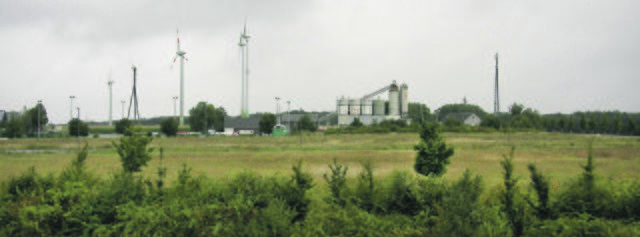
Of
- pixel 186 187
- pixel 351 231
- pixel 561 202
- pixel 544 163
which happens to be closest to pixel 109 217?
pixel 186 187

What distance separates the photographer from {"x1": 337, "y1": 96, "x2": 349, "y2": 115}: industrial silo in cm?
15775

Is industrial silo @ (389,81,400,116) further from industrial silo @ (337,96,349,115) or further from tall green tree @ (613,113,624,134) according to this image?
tall green tree @ (613,113,624,134)

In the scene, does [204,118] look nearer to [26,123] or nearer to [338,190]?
Answer: [26,123]

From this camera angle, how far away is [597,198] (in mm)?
10250

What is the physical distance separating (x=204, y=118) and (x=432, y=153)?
124 meters

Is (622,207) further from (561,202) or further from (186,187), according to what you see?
(186,187)

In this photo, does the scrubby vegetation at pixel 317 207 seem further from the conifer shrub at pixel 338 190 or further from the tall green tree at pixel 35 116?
the tall green tree at pixel 35 116

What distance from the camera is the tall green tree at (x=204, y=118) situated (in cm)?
14212

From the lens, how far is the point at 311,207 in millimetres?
11430

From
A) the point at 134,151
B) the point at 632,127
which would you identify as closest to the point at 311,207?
the point at 134,151

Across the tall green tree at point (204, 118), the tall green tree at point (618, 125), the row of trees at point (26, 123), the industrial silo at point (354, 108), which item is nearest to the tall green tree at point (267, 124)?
the tall green tree at point (204, 118)

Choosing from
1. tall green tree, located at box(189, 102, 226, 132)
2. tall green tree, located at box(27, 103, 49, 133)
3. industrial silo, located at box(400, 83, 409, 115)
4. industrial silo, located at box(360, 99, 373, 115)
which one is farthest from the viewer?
industrial silo, located at box(360, 99, 373, 115)

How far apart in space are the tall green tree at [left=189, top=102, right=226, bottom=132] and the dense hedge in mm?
123095

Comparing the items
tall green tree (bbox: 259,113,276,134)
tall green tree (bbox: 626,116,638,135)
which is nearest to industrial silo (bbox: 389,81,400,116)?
tall green tree (bbox: 259,113,276,134)
